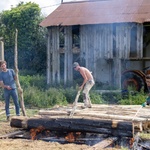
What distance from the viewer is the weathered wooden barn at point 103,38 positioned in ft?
57.6

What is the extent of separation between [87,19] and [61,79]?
3624 millimetres

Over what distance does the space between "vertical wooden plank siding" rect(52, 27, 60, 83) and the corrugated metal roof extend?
687 mm

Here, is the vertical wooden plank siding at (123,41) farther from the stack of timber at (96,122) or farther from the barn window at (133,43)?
the stack of timber at (96,122)

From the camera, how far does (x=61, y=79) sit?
19453 millimetres

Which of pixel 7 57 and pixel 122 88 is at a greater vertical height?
pixel 7 57

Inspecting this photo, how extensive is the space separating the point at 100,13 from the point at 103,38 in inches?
60.6

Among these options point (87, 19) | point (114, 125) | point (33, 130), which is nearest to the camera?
point (114, 125)

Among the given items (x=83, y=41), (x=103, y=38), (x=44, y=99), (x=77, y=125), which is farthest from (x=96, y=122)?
(x=83, y=41)

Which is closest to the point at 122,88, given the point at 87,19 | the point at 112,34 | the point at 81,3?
the point at 112,34

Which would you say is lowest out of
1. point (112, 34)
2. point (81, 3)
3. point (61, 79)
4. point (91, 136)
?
point (91, 136)

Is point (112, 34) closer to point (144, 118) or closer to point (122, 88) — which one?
point (122, 88)

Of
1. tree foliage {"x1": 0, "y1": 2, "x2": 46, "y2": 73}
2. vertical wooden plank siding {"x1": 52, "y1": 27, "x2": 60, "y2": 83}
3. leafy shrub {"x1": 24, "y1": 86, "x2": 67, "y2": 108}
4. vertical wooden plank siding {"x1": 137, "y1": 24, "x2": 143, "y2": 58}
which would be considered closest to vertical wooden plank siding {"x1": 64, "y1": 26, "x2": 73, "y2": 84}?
vertical wooden plank siding {"x1": 52, "y1": 27, "x2": 60, "y2": 83}

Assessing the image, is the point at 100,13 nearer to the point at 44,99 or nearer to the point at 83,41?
the point at 83,41

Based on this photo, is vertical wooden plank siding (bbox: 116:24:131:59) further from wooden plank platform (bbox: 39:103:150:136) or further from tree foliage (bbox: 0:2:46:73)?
tree foliage (bbox: 0:2:46:73)
